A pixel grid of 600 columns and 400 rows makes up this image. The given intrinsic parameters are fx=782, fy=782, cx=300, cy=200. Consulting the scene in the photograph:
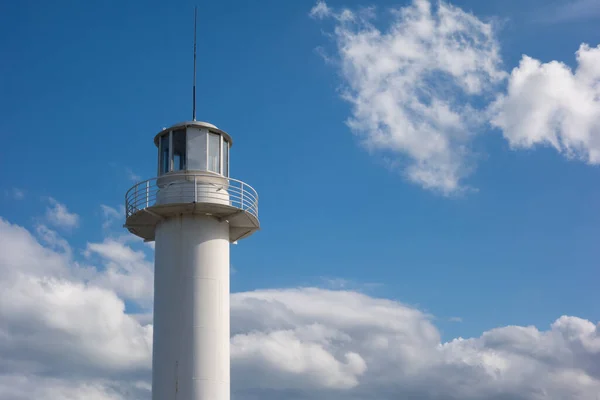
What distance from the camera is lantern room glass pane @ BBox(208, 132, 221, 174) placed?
3269cm

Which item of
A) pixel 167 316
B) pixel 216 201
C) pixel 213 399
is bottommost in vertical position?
pixel 213 399

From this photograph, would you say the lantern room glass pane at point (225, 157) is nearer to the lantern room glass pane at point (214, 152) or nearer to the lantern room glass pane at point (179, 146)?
the lantern room glass pane at point (214, 152)

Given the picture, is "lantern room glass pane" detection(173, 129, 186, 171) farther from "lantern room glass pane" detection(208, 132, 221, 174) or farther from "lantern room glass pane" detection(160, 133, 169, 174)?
"lantern room glass pane" detection(208, 132, 221, 174)

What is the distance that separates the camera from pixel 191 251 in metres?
31.1

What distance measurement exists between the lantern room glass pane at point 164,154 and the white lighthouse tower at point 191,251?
1.7 inches

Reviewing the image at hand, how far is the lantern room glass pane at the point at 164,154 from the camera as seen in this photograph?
107 ft

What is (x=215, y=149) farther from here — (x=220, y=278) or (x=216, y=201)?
(x=220, y=278)

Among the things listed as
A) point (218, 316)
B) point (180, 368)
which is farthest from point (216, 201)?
point (180, 368)

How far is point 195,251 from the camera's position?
3111 centimetres

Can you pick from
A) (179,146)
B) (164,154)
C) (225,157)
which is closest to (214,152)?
(225,157)

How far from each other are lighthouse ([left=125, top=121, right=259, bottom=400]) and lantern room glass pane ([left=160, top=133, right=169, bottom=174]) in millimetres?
42

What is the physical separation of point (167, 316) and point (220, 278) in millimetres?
2594

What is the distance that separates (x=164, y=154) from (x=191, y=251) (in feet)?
15.1

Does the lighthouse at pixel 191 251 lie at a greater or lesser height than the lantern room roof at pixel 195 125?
lesser
